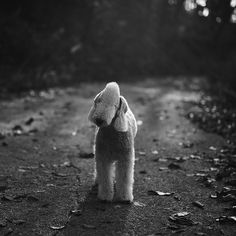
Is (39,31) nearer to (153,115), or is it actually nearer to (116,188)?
(153,115)

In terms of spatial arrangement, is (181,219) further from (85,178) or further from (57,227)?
(85,178)

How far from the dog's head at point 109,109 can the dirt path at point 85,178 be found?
39.8 inches

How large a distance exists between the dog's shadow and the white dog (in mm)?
128

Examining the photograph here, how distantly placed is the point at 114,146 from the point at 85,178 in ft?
4.31

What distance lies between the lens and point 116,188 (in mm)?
4730

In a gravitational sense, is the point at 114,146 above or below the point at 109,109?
below

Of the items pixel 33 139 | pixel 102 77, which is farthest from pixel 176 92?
pixel 33 139

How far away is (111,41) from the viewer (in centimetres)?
2452

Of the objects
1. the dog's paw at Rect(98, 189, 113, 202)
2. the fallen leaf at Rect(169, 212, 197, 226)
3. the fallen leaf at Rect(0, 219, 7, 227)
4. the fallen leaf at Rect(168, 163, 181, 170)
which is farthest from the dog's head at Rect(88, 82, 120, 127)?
the fallen leaf at Rect(168, 163, 181, 170)

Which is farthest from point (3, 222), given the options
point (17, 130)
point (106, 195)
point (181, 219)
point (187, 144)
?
point (187, 144)

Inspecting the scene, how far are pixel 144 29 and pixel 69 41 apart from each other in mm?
9909

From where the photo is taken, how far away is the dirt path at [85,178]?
4184mm

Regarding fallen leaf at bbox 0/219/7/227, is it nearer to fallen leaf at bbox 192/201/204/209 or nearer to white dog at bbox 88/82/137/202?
white dog at bbox 88/82/137/202

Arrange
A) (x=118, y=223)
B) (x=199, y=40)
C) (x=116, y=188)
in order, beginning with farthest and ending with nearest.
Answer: (x=199, y=40), (x=116, y=188), (x=118, y=223)
